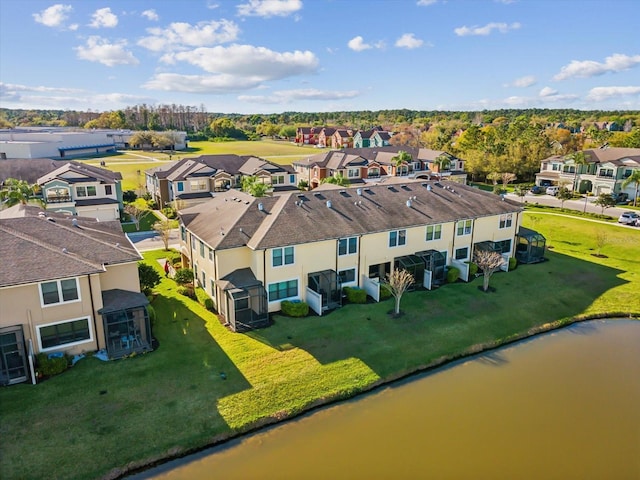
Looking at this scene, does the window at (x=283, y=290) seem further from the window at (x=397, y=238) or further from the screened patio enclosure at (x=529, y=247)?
the screened patio enclosure at (x=529, y=247)

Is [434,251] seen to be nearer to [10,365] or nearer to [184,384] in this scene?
[184,384]

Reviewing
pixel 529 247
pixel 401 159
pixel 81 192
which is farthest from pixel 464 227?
pixel 81 192

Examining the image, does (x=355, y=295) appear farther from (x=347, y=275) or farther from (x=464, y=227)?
(x=464, y=227)

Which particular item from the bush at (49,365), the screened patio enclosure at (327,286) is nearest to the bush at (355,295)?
the screened patio enclosure at (327,286)

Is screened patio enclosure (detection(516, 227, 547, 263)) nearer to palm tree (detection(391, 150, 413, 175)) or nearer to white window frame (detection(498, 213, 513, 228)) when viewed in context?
white window frame (detection(498, 213, 513, 228))

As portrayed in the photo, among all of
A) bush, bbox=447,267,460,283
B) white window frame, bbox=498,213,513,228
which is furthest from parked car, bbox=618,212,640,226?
bush, bbox=447,267,460,283

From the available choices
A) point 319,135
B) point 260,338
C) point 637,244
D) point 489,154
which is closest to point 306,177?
point 489,154
